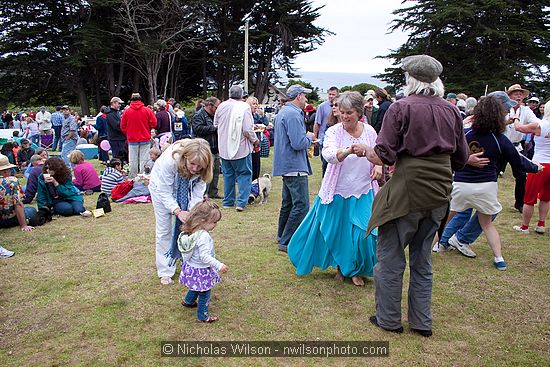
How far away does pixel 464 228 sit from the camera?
5.26 m

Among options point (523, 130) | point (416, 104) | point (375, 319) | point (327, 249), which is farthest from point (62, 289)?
point (523, 130)

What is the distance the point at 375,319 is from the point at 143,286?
221 cm

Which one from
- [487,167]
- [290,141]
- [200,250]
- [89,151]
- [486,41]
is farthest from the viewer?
[486,41]

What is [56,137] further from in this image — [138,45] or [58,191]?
[138,45]

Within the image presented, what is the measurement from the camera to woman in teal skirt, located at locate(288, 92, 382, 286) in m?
3.86

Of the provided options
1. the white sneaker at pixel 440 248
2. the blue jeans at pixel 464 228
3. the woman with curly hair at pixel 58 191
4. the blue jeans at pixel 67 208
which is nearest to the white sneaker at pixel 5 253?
the woman with curly hair at pixel 58 191

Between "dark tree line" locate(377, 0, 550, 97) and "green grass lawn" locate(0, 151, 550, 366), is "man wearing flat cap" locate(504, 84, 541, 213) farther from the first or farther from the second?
"dark tree line" locate(377, 0, 550, 97)

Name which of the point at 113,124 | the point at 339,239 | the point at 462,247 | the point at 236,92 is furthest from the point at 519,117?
the point at 113,124

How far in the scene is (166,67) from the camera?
32.4 m

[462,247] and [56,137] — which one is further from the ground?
[56,137]

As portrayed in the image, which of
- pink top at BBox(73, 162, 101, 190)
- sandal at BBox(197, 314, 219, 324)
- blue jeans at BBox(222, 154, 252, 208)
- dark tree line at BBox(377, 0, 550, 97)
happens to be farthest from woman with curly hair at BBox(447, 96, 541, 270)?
dark tree line at BBox(377, 0, 550, 97)

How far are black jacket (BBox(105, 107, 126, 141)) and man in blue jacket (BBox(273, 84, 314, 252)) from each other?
649 centimetres

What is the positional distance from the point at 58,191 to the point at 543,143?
7.00 m
